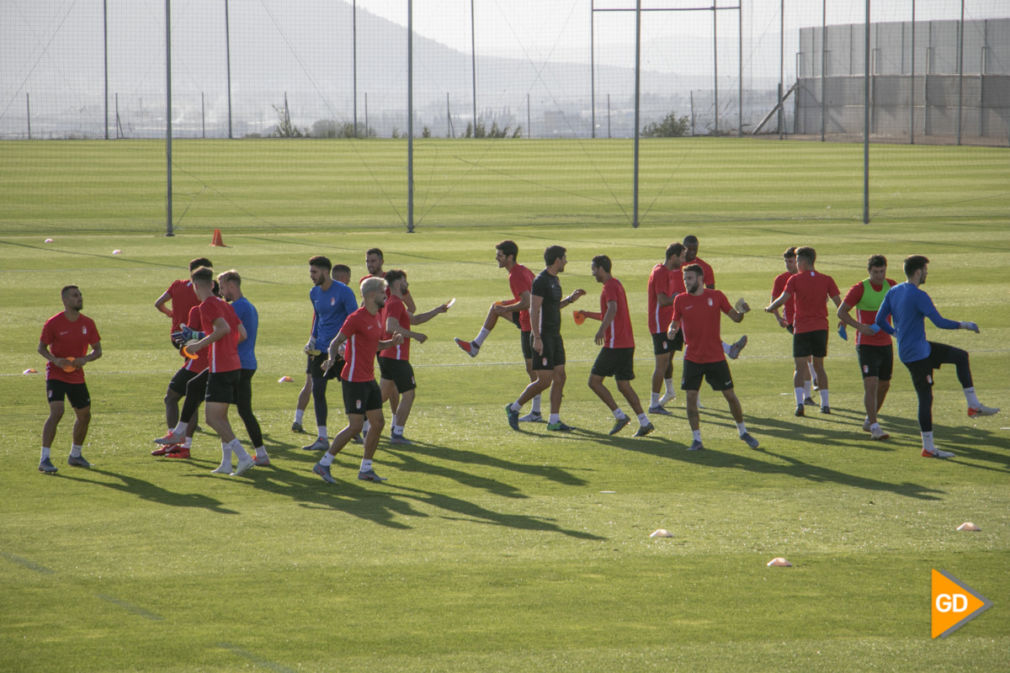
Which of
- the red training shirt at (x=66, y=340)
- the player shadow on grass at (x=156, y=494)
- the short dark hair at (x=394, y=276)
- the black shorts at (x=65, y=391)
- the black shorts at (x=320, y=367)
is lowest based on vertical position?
the player shadow on grass at (x=156, y=494)

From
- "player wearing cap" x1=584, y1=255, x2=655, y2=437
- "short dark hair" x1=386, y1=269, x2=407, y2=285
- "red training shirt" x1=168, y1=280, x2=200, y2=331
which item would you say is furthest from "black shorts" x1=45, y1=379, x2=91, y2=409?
"player wearing cap" x1=584, y1=255, x2=655, y2=437

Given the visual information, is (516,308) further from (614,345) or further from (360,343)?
(360,343)

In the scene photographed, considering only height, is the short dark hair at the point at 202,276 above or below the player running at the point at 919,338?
above

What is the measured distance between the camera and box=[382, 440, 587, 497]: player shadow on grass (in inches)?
412

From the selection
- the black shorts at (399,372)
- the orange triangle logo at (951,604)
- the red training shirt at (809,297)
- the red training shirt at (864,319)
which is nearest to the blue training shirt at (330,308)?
the black shorts at (399,372)

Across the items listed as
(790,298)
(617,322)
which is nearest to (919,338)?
(790,298)

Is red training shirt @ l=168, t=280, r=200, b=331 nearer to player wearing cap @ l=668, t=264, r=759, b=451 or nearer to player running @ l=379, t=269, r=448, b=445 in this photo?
player running @ l=379, t=269, r=448, b=445

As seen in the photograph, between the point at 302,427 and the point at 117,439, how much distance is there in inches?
75.2

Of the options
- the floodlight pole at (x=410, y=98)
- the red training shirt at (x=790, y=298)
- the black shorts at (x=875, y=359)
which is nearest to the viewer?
the black shorts at (x=875, y=359)

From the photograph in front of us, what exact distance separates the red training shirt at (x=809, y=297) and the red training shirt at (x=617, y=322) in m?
2.17

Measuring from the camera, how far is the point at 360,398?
10.3 m

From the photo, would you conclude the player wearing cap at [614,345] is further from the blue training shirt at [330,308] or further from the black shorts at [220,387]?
the black shorts at [220,387]

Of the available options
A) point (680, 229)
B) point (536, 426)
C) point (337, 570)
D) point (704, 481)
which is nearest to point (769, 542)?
point (704, 481)

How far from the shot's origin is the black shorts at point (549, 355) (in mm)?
12703
